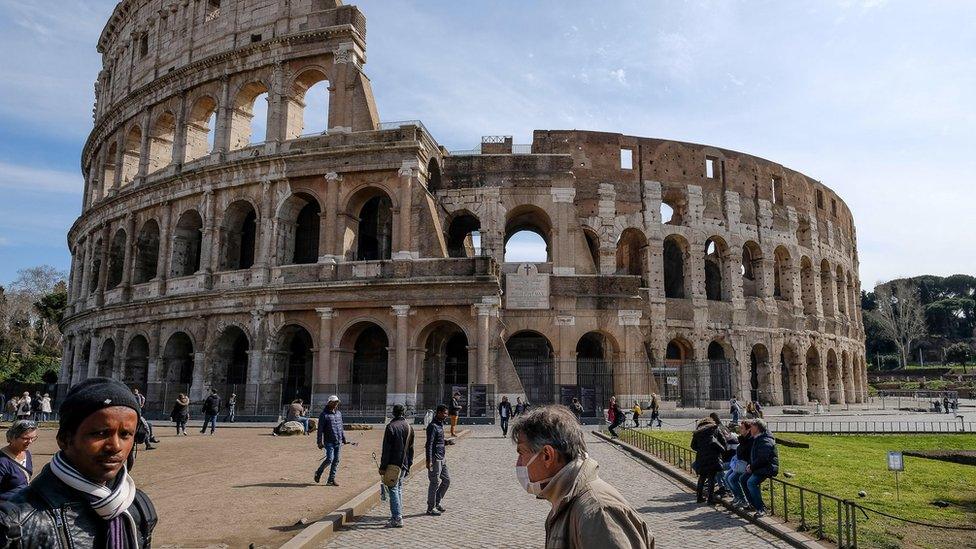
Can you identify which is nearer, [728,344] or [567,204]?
[567,204]

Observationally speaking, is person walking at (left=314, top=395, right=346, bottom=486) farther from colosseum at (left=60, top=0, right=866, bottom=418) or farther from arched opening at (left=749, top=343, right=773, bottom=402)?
arched opening at (left=749, top=343, right=773, bottom=402)

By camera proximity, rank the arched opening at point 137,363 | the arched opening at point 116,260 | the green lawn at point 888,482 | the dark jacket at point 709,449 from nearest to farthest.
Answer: the green lawn at point 888,482 < the dark jacket at point 709,449 < the arched opening at point 137,363 < the arched opening at point 116,260

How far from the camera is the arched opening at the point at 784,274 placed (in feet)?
114

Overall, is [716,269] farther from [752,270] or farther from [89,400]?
[89,400]

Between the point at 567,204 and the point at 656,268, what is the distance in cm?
655

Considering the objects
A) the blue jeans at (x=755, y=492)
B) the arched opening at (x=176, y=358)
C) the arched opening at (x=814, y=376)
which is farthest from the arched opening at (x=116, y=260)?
the arched opening at (x=814, y=376)

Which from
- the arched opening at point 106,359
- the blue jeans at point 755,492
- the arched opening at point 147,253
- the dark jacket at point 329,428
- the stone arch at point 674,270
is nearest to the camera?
the blue jeans at point 755,492

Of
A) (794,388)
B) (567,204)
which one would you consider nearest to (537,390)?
(567,204)

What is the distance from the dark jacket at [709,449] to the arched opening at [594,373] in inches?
517

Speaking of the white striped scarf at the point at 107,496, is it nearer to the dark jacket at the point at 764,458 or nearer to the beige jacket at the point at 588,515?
the beige jacket at the point at 588,515

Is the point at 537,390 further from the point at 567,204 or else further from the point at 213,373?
the point at 213,373

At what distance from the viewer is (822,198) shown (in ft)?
126

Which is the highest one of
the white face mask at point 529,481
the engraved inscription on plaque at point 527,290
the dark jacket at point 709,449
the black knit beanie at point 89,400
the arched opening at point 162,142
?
the arched opening at point 162,142

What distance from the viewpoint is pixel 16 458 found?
5145 mm
